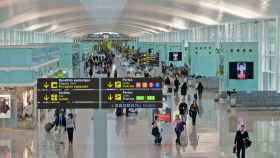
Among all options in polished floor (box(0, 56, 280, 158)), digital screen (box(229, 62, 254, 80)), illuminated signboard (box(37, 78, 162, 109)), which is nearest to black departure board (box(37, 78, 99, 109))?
illuminated signboard (box(37, 78, 162, 109))

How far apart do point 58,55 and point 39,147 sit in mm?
15919

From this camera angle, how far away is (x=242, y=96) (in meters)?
36.8

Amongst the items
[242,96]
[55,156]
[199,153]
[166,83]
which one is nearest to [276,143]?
[199,153]

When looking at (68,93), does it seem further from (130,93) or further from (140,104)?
(140,104)

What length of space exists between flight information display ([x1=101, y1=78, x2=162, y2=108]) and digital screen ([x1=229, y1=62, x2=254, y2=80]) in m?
18.6

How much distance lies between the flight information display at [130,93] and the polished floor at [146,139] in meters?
5.63

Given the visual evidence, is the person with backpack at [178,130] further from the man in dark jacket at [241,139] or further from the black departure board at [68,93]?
the black departure board at [68,93]

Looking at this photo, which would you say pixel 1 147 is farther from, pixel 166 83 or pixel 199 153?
pixel 166 83

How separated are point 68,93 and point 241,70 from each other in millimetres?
19364

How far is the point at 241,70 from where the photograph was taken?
1307 inches

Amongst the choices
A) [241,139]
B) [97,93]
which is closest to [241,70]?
[241,139]

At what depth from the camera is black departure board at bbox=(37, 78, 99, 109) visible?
15.0 m

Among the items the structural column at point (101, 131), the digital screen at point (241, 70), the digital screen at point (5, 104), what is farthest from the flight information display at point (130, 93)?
the digital screen at point (241, 70)

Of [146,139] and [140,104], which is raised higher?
[140,104]
